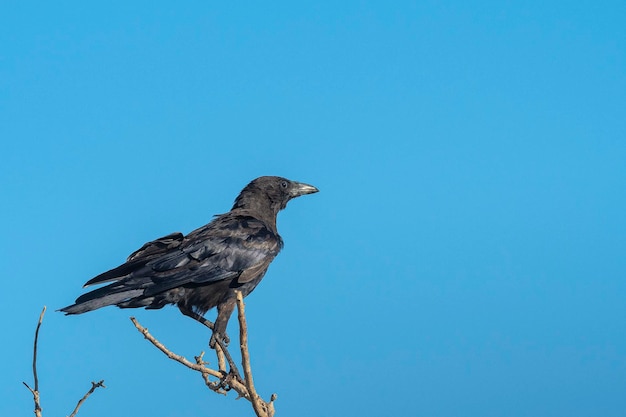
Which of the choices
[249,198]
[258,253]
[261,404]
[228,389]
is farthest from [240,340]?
[249,198]

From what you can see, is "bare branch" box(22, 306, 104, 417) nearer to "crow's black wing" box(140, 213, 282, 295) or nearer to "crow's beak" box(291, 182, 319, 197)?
"crow's black wing" box(140, 213, 282, 295)

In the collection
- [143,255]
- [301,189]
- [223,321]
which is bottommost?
[223,321]

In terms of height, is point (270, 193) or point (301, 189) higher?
point (301, 189)

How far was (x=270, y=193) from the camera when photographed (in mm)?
8883

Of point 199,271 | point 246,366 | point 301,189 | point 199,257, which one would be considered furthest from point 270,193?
point 246,366

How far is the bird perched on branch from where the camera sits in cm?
692

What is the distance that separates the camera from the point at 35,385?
5.04 metres

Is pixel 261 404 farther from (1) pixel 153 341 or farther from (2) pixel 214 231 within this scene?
(2) pixel 214 231

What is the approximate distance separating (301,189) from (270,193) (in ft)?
1.42

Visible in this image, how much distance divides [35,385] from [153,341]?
1210mm

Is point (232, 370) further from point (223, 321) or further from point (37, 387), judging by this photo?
point (37, 387)

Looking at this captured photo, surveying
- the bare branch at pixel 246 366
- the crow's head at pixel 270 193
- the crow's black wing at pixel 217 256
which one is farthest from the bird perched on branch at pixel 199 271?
the bare branch at pixel 246 366

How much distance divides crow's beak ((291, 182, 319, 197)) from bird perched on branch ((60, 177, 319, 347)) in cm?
108

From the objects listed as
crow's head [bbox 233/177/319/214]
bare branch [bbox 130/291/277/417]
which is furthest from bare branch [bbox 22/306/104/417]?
crow's head [bbox 233/177/319/214]
